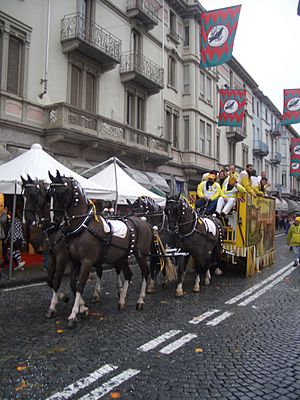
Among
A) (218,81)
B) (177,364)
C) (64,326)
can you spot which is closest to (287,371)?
(177,364)

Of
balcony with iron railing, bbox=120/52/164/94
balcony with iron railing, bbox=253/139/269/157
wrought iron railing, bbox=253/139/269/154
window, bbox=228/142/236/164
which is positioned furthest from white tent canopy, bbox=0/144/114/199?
wrought iron railing, bbox=253/139/269/154

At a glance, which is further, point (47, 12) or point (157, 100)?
point (157, 100)

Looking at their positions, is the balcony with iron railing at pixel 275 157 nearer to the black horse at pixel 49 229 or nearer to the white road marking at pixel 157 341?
the black horse at pixel 49 229

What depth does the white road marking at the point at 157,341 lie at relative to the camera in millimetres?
4717

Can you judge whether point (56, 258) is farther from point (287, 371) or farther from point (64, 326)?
point (287, 371)

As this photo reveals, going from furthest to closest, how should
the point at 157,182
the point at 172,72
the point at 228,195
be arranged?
the point at 172,72
the point at 157,182
the point at 228,195

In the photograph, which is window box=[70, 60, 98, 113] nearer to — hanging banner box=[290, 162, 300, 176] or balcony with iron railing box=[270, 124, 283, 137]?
hanging banner box=[290, 162, 300, 176]

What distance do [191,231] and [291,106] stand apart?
18291 mm

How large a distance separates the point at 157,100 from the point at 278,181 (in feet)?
126

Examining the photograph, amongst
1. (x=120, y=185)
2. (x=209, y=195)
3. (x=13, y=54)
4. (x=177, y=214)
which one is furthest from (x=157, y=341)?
(x=13, y=54)

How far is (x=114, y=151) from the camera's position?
18.6 meters

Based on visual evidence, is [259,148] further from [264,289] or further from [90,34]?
[264,289]

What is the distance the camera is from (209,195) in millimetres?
10633

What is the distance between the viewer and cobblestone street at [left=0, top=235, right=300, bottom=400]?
365 cm
